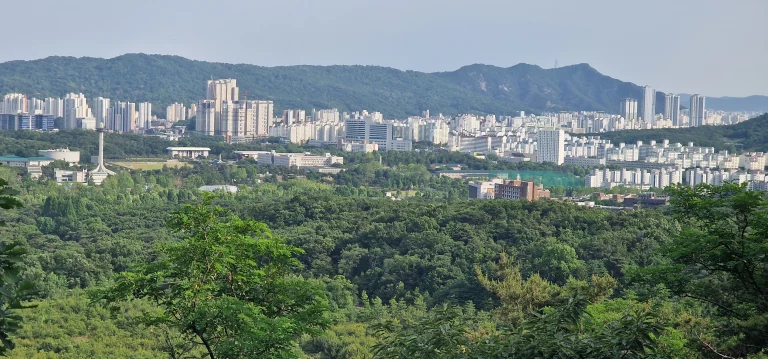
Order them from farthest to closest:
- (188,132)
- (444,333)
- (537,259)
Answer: (188,132) → (537,259) → (444,333)

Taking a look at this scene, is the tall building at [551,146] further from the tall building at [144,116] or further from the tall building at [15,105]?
the tall building at [15,105]

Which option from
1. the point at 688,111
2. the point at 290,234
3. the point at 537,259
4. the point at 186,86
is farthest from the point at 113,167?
the point at 688,111

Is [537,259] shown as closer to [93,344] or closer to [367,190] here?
[93,344]

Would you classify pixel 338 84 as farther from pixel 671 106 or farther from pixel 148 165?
pixel 148 165

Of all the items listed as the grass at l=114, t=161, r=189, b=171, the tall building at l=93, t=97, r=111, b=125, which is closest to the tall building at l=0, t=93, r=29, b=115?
the tall building at l=93, t=97, r=111, b=125

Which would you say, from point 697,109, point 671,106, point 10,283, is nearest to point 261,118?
point 697,109
